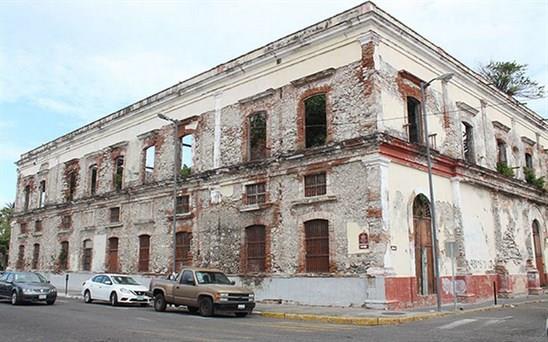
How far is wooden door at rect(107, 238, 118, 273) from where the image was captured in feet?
Result: 97.8

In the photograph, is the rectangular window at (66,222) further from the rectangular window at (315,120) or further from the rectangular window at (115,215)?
the rectangular window at (315,120)

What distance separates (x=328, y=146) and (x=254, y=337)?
10.1 meters

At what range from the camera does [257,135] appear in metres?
23.7

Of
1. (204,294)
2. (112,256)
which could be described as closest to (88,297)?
(112,256)

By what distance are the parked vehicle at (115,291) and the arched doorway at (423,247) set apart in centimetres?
1097

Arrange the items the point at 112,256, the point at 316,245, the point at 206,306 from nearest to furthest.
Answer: the point at 206,306, the point at 316,245, the point at 112,256

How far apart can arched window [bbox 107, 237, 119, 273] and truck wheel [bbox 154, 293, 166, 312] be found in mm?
11946

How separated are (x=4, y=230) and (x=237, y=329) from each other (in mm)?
58825

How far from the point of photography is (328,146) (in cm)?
1958

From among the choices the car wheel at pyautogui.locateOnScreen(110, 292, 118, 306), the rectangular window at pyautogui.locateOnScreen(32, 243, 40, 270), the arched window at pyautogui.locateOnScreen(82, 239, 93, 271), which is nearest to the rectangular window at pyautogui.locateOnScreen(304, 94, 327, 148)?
the car wheel at pyautogui.locateOnScreen(110, 292, 118, 306)

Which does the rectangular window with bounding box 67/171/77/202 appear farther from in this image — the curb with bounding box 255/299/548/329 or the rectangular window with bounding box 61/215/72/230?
the curb with bounding box 255/299/548/329

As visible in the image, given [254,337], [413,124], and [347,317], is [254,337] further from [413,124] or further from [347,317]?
[413,124]

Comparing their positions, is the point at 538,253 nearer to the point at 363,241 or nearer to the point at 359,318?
the point at 363,241

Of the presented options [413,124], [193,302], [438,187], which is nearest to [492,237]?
[438,187]
